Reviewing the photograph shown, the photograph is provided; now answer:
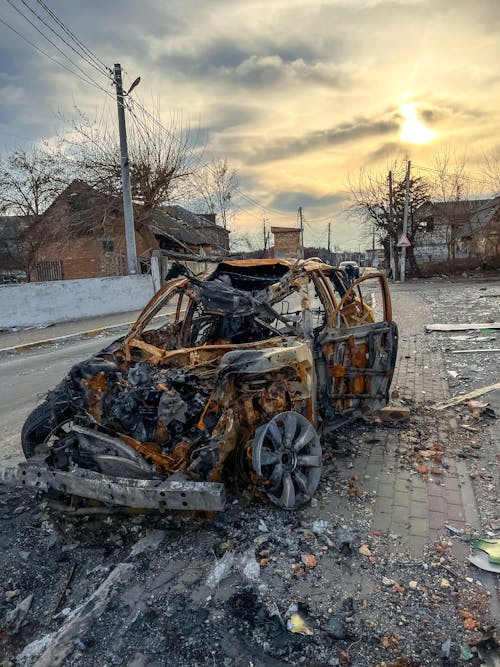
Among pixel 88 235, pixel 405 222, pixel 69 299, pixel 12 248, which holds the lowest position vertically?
pixel 69 299

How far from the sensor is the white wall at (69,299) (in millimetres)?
14758

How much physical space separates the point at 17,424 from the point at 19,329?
390 inches

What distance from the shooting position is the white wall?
14758 millimetres

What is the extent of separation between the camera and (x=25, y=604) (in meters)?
2.77

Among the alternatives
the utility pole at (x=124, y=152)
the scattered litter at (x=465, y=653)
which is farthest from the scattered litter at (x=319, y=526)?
the utility pole at (x=124, y=152)

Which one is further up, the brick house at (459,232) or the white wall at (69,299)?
the brick house at (459,232)

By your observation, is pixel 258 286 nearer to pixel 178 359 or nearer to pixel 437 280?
pixel 178 359

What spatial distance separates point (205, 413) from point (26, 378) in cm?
643

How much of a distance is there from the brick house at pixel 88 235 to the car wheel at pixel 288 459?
63.8ft

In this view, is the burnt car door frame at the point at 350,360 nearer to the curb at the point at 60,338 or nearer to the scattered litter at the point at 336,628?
the scattered litter at the point at 336,628

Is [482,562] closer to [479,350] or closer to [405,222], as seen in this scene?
[479,350]

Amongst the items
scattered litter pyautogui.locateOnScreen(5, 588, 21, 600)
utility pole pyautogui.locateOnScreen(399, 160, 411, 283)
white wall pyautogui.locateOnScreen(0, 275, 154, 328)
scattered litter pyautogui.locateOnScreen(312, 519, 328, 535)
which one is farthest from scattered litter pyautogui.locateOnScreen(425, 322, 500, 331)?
utility pole pyautogui.locateOnScreen(399, 160, 411, 283)

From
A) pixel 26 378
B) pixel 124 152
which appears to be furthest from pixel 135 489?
pixel 124 152

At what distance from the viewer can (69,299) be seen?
53.2 feet
